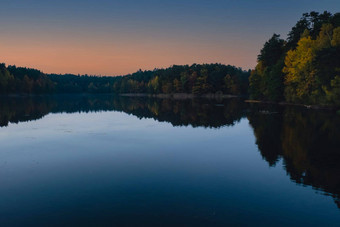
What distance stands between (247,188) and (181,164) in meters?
6.44

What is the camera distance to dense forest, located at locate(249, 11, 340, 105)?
178 feet

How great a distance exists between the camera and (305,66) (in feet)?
216

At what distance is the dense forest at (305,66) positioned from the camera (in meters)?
54.3

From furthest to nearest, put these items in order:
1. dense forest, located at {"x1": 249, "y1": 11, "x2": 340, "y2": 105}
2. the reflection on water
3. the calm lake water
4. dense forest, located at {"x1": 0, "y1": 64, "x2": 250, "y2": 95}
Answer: dense forest, located at {"x1": 0, "y1": 64, "x2": 250, "y2": 95}
dense forest, located at {"x1": 249, "y1": 11, "x2": 340, "y2": 105}
the reflection on water
the calm lake water

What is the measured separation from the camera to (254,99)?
103m

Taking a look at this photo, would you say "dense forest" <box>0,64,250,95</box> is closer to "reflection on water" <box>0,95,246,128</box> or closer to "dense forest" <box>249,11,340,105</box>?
"dense forest" <box>249,11,340,105</box>

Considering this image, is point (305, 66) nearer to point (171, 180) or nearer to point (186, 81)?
point (171, 180)

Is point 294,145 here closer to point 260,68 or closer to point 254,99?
point 260,68

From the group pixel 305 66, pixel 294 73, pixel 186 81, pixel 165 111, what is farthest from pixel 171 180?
pixel 186 81

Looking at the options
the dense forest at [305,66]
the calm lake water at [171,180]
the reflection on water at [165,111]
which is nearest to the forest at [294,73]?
the dense forest at [305,66]

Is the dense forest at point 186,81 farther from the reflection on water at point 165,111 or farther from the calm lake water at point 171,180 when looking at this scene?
the calm lake water at point 171,180

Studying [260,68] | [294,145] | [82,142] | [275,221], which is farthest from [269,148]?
[260,68]

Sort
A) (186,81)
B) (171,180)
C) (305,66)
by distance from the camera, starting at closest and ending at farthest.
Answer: (171,180) < (305,66) < (186,81)

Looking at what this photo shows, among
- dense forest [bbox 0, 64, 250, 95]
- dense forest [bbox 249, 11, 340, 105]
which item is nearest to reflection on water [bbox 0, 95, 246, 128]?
dense forest [bbox 249, 11, 340, 105]
